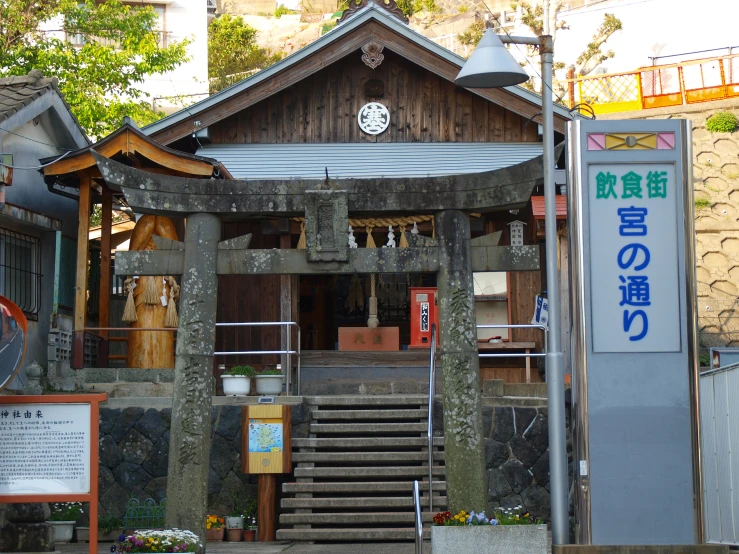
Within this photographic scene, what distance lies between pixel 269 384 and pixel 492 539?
6038 mm

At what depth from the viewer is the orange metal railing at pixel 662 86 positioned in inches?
1292

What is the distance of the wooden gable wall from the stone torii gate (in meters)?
8.71

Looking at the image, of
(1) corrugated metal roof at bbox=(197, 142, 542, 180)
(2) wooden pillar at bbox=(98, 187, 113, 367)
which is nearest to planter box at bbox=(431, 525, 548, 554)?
(2) wooden pillar at bbox=(98, 187, 113, 367)

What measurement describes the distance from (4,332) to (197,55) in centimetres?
3405

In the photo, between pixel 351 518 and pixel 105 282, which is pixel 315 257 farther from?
pixel 105 282

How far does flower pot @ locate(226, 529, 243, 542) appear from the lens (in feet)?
51.2

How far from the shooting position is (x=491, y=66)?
39.0 ft

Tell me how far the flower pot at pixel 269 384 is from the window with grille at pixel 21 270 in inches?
186

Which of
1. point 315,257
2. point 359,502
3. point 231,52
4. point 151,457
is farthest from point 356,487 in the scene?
point 231,52

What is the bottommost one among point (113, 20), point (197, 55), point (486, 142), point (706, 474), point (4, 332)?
point (706, 474)

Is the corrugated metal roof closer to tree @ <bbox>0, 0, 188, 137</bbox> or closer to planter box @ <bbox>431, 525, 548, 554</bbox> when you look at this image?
tree @ <bbox>0, 0, 188, 137</bbox>

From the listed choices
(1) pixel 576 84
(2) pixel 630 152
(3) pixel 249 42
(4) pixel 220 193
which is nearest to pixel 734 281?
(1) pixel 576 84

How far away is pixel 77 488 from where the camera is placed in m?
11.6

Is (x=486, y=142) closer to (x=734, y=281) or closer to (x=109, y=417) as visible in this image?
(x=109, y=417)
